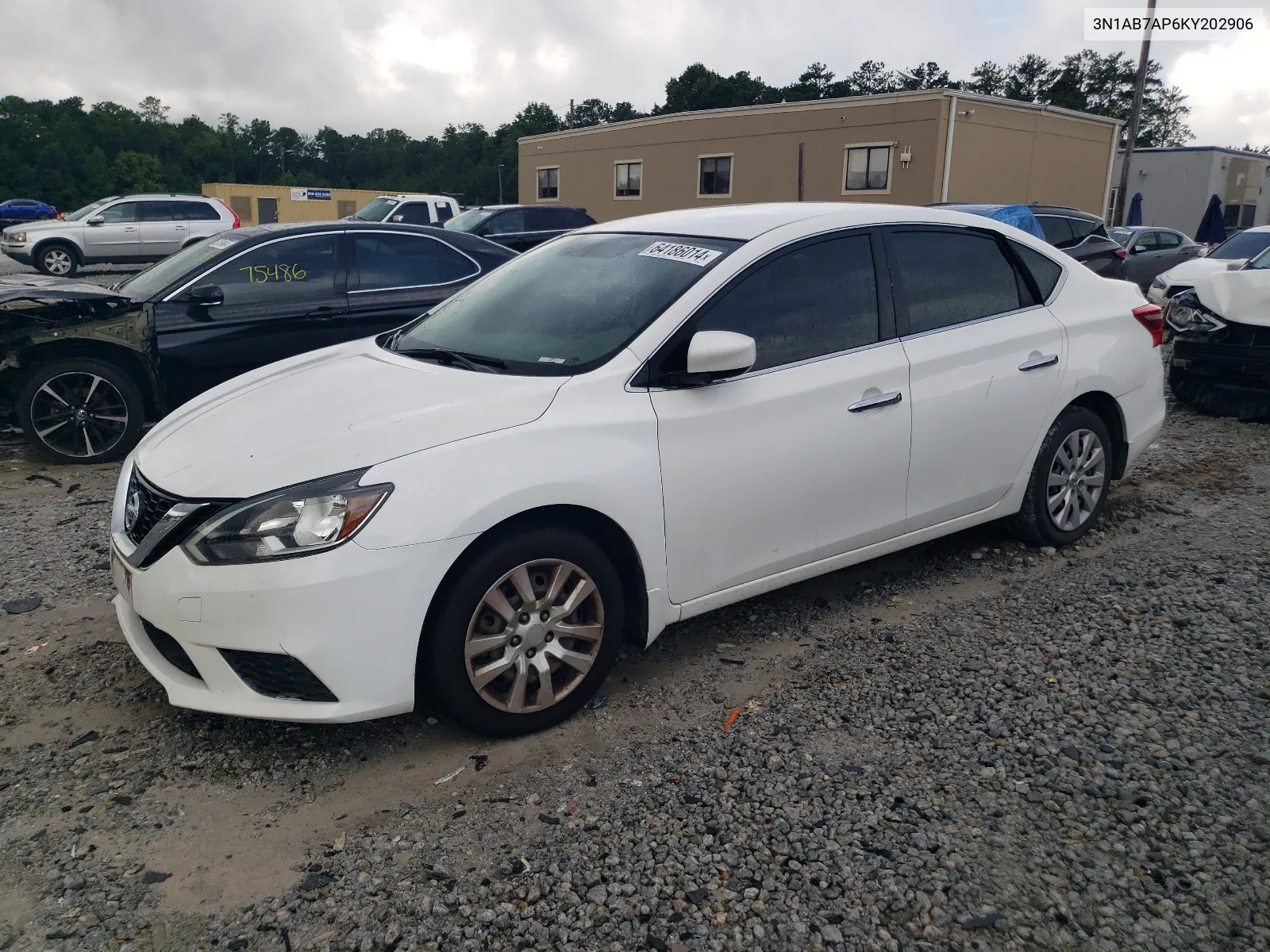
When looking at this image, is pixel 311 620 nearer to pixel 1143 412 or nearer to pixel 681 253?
pixel 681 253

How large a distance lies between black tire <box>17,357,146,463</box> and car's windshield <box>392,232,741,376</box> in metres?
3.46

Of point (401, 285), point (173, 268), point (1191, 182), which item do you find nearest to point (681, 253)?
point (401, 285)

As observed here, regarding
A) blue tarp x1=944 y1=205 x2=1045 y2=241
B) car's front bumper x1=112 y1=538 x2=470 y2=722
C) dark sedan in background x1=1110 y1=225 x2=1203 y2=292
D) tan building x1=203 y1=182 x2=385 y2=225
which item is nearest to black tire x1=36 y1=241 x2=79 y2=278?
blue tarp x1=944 y1=205 x2=1045 y2=241

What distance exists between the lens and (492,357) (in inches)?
145

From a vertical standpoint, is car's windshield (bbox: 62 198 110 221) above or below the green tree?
below

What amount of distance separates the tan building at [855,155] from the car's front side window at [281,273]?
976 inches

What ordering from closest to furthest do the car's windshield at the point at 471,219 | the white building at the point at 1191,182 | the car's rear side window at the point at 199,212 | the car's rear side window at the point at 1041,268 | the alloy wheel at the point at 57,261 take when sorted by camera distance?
the car's rear side window at the point at 1041,268 → the car's windshield at the point at 471,219 → the alloy wheel at the point at 57,261 → the car's rear side window at the point at 199,212 → the white building at the point at 1191,182

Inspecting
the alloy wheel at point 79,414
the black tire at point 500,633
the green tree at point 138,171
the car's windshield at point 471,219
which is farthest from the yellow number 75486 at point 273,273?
the green tree at point 138,171

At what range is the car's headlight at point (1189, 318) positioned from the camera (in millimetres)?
7883

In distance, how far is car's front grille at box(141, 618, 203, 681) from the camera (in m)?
3.10

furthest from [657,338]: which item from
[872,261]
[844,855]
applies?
[844,855]

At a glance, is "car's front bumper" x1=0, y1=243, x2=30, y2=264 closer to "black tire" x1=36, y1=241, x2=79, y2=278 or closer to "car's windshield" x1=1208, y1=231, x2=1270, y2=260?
"black tire" x1=36, y1=241, x2=79, y2=278

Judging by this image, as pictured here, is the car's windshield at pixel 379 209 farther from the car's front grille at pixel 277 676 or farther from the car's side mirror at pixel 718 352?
the car's front grille at pixel 277 676

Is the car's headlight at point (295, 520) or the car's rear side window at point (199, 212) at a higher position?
the car's rear side window at point (199, 212)
